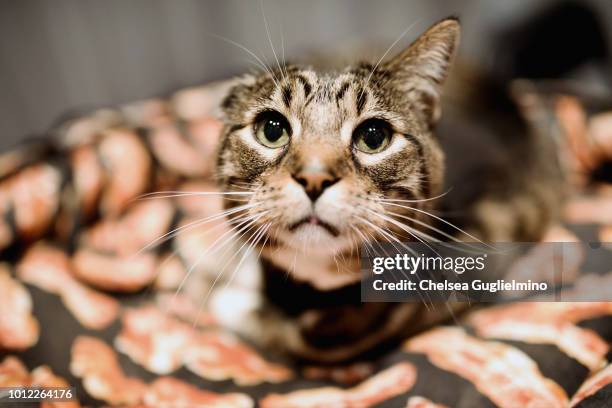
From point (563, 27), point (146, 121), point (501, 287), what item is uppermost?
point (563, 27)

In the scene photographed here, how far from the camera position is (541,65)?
1.49 metres

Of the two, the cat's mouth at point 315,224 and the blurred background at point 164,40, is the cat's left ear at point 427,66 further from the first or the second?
the blurred background at point 164,40

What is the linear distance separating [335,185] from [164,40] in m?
1.37

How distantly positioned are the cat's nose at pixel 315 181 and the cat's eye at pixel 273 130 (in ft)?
0.37

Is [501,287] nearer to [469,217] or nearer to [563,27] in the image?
[469,217]

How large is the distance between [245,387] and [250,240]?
0.26 m

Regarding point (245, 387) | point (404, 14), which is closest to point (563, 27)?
point (404, 14)

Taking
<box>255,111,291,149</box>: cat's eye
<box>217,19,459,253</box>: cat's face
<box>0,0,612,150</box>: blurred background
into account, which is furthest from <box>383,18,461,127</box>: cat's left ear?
<box>0,0,612,150</box>: blurred background

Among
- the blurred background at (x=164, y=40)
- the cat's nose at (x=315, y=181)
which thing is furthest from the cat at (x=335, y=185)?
the blurred background at (x=164, y=40)

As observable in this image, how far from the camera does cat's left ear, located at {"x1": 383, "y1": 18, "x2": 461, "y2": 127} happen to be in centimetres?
69

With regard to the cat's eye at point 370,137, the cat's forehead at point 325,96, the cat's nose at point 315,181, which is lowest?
the cat's nose at point 315,181

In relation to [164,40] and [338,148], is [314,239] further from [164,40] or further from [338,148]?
[164,40]

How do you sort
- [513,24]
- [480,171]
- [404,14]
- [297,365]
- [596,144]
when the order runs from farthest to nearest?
[404,14], [513,24], [596,144], [480,171], [297,365]

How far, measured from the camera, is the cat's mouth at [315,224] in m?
0.62
